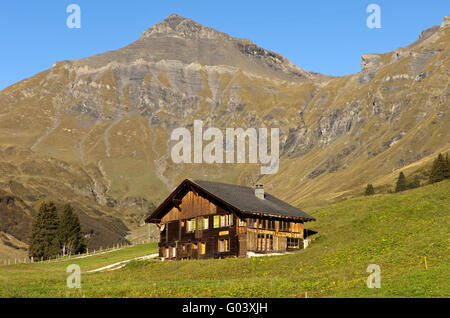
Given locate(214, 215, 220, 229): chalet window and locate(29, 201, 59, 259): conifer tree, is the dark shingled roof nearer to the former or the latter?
locate(214, 215, 220, 229): chalet window

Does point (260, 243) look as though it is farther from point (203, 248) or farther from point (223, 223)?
point (203, 248)

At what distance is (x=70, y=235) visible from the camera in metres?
112

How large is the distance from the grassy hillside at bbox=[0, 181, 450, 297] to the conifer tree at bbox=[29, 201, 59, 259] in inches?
1078

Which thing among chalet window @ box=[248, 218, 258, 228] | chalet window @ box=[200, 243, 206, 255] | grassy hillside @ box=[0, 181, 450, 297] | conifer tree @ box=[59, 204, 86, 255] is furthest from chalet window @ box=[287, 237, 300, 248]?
conifer tree @ box=[59, 204, 86, 255]

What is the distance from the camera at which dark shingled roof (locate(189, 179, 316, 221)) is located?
67500 millimetres

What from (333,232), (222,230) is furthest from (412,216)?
(222,230)

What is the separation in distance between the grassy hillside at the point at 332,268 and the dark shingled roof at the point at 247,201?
5.17 meters

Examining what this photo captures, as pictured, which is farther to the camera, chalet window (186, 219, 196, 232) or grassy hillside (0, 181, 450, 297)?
chalet window (186, 219, 196, 232)

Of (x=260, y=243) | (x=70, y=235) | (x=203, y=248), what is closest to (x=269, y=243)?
(x=260, y=243)

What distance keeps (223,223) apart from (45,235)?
56143 millimetres

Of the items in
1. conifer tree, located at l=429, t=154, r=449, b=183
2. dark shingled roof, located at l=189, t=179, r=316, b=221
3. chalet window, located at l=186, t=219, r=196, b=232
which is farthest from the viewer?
conifer tree, located at l=429, t=154, r=449, b=183

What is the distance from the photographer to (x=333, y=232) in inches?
2665

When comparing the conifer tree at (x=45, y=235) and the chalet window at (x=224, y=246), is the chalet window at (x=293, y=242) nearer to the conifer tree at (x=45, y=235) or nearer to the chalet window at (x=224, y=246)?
the chalet window at (x=224, y=246)

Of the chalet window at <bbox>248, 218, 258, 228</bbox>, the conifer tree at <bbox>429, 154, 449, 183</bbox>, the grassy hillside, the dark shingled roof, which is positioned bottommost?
the grassy hillside
